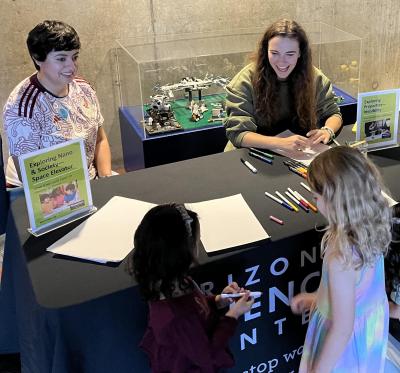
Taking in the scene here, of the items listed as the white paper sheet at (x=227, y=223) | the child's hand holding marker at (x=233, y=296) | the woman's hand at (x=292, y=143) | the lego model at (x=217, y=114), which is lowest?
the child's hand holding marker at (x=233, y=296)

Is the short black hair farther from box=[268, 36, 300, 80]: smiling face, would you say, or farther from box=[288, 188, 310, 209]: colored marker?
box=[288, 188, 310, 209]: colored marker

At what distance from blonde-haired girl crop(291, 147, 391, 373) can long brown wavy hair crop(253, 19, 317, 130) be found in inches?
36.1

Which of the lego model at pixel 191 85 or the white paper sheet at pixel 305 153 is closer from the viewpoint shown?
the white paper sheet at pixel 305 153

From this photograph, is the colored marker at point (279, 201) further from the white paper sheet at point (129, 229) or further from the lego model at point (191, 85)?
the lego model at point (191, 85)

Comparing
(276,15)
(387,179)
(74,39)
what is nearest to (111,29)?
(276,15)

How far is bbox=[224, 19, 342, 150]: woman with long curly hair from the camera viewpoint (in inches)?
78.2

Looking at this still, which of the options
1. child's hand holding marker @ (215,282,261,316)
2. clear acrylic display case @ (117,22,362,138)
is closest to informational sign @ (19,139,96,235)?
child's hand holding marker @ (215,282,261,316)

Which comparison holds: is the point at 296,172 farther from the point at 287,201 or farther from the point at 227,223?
the point at 227,223

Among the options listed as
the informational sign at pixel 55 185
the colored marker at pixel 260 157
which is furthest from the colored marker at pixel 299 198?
the informational sign at pixel 55 185

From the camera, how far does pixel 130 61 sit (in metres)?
3.12

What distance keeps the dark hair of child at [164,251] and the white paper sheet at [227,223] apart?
0.22 metres

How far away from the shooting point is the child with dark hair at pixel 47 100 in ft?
6.49

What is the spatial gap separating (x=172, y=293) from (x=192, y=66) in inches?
88.6

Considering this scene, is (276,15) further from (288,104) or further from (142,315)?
(142,315)
